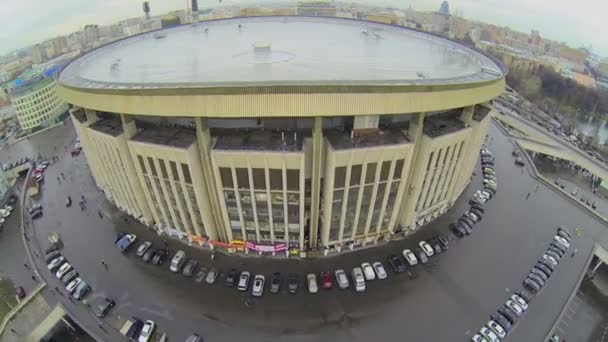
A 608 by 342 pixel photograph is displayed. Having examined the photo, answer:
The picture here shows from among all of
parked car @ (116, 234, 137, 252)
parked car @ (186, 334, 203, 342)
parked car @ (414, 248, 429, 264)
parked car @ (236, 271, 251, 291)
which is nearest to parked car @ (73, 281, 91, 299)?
parked car @ (116, 234, 137, 252)

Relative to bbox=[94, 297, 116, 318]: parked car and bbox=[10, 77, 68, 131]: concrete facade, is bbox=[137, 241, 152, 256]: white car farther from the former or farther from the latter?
bbox=[10, 77, 68, 131]: concrete facade

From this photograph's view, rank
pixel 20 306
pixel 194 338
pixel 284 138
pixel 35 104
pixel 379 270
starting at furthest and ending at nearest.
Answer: pixel 35 104, pixel 379 270, pixel 20 306, pixel 284 138, pixel 194 338

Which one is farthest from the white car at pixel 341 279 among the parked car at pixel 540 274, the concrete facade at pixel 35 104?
the concrete facade at pixel 35 104

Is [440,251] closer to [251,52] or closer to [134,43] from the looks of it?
[251,52]

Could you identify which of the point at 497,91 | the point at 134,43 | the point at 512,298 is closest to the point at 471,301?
the point at 512,298

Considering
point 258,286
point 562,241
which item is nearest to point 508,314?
point 562,241

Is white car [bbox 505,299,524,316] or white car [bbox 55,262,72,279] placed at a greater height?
white car [bbox 505,299,524,316]

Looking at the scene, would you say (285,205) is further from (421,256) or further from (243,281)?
(421,256)
